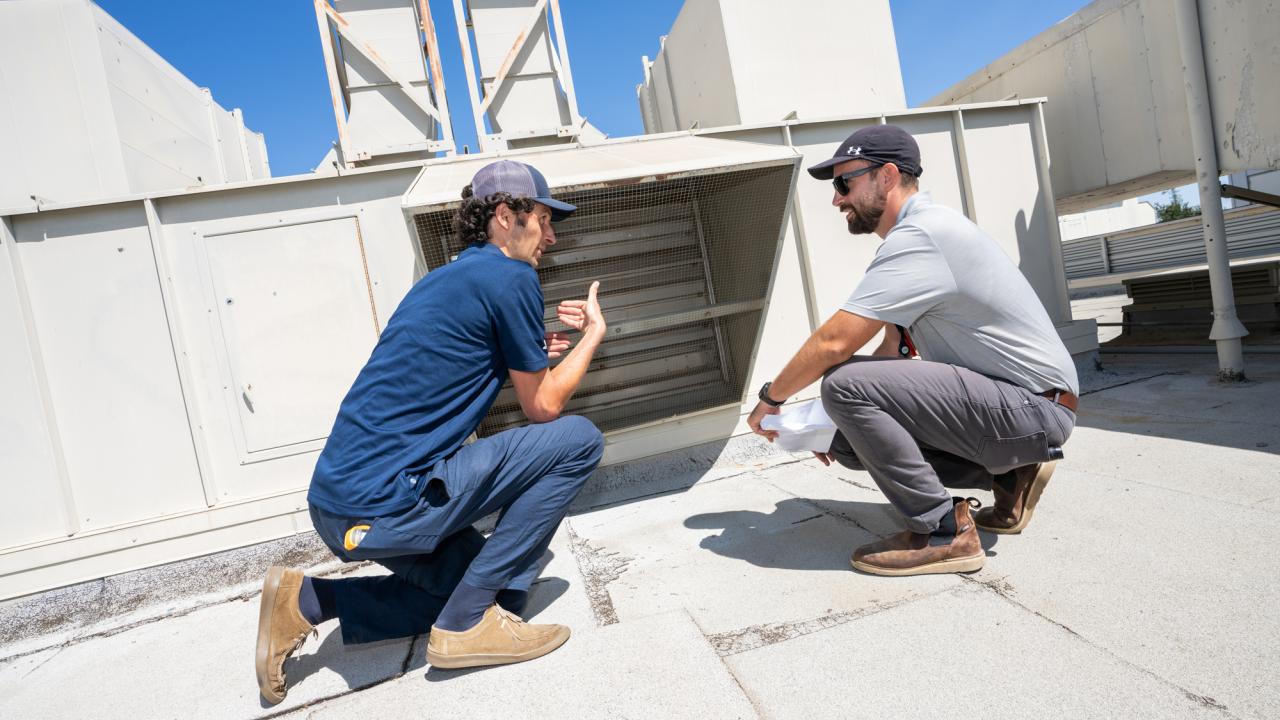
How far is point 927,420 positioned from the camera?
2.00 m

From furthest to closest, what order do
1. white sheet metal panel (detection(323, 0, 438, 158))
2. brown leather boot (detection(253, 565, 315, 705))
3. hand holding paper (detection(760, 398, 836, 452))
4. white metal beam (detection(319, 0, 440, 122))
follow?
white sheet metal panel (detection(323, 0, 438, 158))
white metal beam (detection(319, 0, 440, 122))
hand holding paper (detection(760, 398, 836, 452))
brown leather boot (detection(253, 565, 315, 705))

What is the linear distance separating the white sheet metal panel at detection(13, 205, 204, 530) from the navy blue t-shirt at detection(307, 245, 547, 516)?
188cm

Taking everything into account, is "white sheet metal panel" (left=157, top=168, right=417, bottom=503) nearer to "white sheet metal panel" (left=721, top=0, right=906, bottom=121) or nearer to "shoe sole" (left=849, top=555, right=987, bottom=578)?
"white sheet metal panel" (left=721, top=0, right=906, bottom=121)

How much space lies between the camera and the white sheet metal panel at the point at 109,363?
118 inches

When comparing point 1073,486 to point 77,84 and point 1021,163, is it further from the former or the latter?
point 77,84

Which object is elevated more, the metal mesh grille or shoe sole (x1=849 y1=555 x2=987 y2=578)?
the metal mesh grille

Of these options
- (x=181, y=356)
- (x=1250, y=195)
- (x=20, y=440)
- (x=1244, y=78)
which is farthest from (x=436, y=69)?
(x=1250, y=195)

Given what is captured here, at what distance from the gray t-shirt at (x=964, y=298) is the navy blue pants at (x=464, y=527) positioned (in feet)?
3.33

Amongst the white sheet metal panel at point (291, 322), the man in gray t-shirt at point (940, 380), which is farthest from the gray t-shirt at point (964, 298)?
the white sheet metal panel at point (291, 322)

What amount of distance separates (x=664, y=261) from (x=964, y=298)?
7.04 ft

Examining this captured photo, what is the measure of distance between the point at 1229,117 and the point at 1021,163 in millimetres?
1067

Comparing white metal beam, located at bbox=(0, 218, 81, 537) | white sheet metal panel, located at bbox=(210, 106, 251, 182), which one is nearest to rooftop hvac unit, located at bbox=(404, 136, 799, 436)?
white metal beam, located at bbox=(0, 218, 81, 537)

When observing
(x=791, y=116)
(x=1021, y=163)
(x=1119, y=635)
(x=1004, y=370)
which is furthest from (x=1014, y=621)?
(x=1021, y=163)

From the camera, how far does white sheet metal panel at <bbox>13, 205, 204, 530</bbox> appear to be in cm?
301
